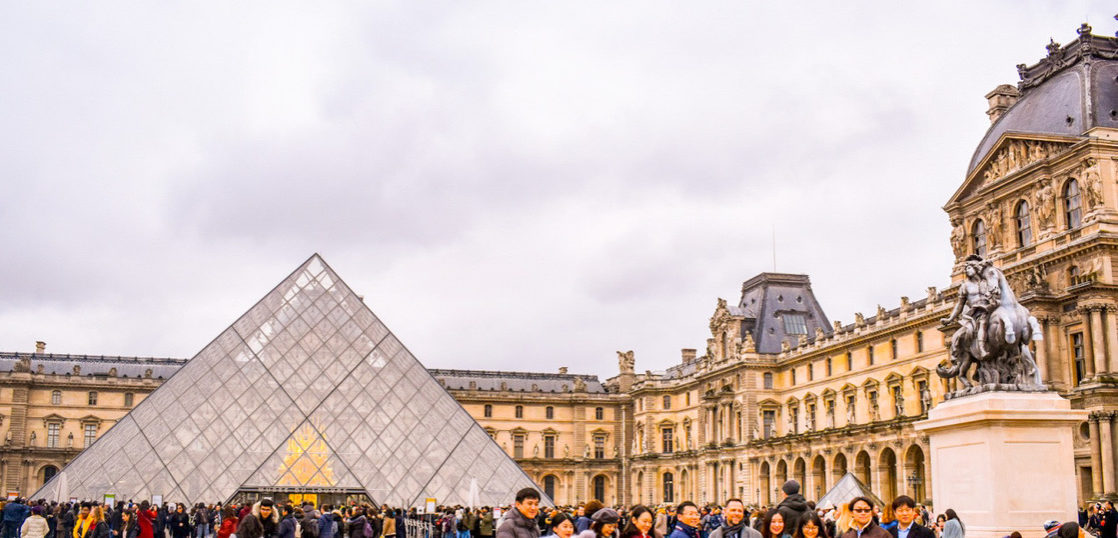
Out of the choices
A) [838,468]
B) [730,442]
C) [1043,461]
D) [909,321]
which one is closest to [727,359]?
[730,442]

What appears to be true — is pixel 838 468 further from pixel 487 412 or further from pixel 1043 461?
pixel 1043 461

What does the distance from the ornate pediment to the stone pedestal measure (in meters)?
22.8

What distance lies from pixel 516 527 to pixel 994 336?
5.70m

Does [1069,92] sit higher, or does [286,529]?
[1069,92]

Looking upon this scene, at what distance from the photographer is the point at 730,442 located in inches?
1944

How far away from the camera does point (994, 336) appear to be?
1035 cm

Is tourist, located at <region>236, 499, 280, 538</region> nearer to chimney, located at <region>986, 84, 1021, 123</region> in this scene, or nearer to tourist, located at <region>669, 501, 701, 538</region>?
tourist, located at <region>669, 501, 701, 538</region>

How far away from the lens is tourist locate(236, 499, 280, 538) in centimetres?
927

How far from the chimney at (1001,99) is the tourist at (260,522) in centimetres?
3246

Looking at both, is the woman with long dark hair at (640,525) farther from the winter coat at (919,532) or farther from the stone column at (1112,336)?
the stone column at (1112,336)

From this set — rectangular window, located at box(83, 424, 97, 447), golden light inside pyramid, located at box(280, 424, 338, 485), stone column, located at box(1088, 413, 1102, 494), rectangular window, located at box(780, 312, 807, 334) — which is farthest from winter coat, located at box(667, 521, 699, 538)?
rectangular window, located at box(83, 424, 97, 447)

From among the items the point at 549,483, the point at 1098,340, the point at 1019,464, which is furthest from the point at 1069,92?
the point at 549,483

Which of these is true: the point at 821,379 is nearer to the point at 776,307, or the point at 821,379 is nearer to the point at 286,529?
the point at 776,307

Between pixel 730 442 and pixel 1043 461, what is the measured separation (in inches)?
1575
